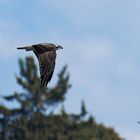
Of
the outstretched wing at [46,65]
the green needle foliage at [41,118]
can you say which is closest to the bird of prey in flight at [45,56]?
the outstretched wing at [46,65]

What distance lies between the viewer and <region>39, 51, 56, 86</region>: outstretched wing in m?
22.8

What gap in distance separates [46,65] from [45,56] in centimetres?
66

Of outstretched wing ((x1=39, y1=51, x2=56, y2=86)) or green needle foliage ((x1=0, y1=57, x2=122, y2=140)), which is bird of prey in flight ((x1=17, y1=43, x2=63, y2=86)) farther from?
green needle foliage ((x1=0, y1=57, x2=122, y2=140))

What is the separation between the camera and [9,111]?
88000 millimetres

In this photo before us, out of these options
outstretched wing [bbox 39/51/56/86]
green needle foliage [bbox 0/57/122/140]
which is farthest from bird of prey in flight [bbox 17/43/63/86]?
green needle foliage [bbox 0/57/122/140]

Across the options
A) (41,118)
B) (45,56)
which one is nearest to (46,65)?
(45,56)

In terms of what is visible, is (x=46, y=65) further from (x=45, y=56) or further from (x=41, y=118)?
(x=41, y=118)

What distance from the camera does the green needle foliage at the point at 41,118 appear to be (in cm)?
8469

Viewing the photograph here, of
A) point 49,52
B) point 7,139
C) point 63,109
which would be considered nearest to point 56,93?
point 63,109

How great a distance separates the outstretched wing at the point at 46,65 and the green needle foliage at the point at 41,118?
58883mm

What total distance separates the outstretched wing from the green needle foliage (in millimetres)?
58883

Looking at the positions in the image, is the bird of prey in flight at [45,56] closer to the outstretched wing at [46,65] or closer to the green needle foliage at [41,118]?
the outstretched wing at [46,65]

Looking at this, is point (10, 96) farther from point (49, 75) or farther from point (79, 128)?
point (49, 75)

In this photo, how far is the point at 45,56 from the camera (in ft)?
79.9
